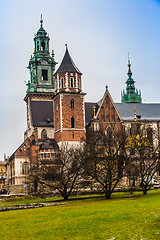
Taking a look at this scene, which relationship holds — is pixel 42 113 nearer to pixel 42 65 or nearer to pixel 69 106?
pixel 69 106

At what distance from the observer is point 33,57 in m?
107

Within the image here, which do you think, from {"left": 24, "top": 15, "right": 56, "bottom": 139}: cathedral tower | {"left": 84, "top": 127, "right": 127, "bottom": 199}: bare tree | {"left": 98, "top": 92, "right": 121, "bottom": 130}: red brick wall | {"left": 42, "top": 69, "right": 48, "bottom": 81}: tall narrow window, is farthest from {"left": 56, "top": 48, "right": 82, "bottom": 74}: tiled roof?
{"left": 84, "top": 127, "right": 127, "bottom": 199}: bare tree

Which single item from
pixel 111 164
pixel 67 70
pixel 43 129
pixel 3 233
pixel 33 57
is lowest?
pixel 3 233

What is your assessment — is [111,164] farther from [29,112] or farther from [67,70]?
[29,112]

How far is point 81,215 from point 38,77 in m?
79.9

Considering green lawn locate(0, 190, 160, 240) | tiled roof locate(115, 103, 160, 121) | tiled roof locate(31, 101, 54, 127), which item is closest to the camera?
green lawn locate(0, 190, 160, 240)

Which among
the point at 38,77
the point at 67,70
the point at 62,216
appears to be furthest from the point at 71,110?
the point at 62,216

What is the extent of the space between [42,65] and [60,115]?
1232 inches

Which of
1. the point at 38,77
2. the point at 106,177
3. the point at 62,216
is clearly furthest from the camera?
the point at 38,77

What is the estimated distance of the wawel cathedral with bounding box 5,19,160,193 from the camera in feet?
256

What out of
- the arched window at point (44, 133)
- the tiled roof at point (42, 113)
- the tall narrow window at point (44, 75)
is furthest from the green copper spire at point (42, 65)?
the arched window at point (44, 133)

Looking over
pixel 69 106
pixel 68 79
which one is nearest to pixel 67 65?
pixel 68 79

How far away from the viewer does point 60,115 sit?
78250 millimetres

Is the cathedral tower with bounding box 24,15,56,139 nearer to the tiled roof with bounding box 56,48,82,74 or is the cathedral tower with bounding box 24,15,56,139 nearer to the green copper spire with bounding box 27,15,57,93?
the green copper spire with bounding box 27,15,57,93
